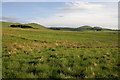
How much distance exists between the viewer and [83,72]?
5.48 m

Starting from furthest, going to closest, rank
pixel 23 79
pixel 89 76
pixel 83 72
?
1. pixel 83 72
2. pixel 89 76
3. pixel 23 79

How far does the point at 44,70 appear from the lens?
575 centimetres

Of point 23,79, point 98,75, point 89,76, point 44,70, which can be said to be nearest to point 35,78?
point 23,79

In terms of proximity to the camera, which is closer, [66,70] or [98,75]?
[98,75]

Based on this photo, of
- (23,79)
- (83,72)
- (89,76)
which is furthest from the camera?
(83,72)

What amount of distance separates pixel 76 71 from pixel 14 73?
3.66 metres

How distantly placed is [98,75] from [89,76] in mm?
581

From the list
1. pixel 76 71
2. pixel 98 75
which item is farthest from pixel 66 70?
pixel 98 75

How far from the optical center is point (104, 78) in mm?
4992

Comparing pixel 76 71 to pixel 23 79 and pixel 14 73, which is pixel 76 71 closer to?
pixel 23 79

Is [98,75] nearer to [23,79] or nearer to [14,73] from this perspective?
[23,79]

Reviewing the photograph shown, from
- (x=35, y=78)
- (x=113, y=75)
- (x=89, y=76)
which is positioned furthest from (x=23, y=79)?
(x=113, y=75)

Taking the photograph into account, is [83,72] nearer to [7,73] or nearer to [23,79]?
[23,79]

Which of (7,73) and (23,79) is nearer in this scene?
(23,79)
